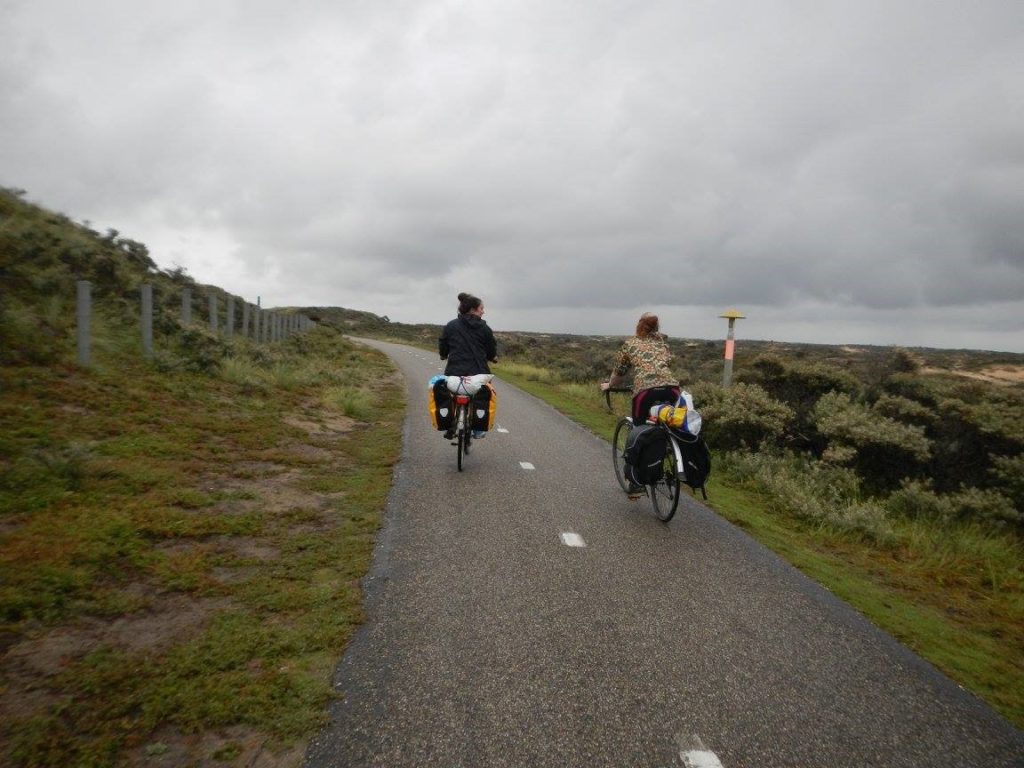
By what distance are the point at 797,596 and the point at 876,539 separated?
259cm

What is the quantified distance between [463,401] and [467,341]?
0.80m

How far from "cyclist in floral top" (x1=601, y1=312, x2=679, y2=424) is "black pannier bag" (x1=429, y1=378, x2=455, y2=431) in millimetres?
2372

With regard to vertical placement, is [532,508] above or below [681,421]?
below

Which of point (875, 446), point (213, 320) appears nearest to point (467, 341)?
point (875, 446)

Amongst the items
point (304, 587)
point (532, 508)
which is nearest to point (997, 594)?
point (532, 508)

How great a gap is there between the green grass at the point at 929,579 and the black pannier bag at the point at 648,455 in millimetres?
1107

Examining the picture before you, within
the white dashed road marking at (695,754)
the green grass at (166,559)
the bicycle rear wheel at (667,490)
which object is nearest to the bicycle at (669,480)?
the bicycle rear wheel at (667,490)

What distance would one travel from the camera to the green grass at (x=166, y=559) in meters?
2.58

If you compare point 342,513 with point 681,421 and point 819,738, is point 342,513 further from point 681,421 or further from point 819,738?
point 819,738

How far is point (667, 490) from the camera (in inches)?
235

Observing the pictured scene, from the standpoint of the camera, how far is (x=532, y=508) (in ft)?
19.9

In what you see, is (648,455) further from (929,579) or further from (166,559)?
(166,559)

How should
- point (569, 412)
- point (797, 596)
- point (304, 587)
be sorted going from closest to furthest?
point (304, 587) → point (797, 596) → point (569, 412)

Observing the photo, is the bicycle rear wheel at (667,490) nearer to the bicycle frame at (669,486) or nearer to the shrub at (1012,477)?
the bicycle frame at (669,486)
